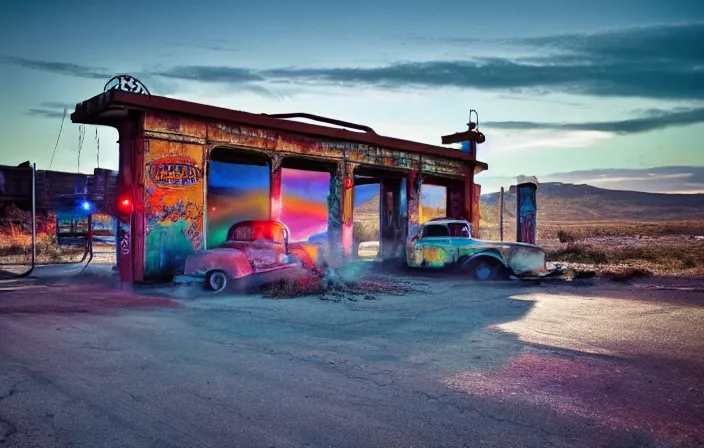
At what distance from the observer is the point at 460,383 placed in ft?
14.9

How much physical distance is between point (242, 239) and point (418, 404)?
8104 mm

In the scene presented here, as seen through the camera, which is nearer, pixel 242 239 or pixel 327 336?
pixel 327 336

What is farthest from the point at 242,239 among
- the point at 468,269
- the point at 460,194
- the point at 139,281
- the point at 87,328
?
the point at 460,194

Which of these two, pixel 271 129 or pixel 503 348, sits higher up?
pixel 271 129

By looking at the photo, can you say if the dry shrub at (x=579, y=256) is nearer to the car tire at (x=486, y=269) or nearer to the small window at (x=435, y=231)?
the car tire at (x=486, y=269)

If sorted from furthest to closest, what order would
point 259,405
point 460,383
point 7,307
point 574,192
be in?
1. point 574,192
2. point 7,307
3. point 460,383
4. point 259,405

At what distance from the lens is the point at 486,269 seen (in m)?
12.8

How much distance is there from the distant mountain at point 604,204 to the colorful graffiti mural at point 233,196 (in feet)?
285

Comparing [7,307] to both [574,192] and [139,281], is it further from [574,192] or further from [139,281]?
[574,192]

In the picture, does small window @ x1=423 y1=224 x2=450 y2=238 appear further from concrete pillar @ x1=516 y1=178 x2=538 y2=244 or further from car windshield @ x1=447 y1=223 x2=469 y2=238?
concrete pillar @ x1=516 y1=178 x2=538 y2=244

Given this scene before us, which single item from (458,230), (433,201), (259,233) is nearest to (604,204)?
(433,201)

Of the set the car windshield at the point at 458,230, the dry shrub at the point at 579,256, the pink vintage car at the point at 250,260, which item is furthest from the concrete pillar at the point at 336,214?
the dry shrub at the point at 579,256

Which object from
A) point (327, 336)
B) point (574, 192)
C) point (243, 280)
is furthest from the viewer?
point (574, 192)

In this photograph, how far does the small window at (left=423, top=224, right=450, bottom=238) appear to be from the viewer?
1323cm
